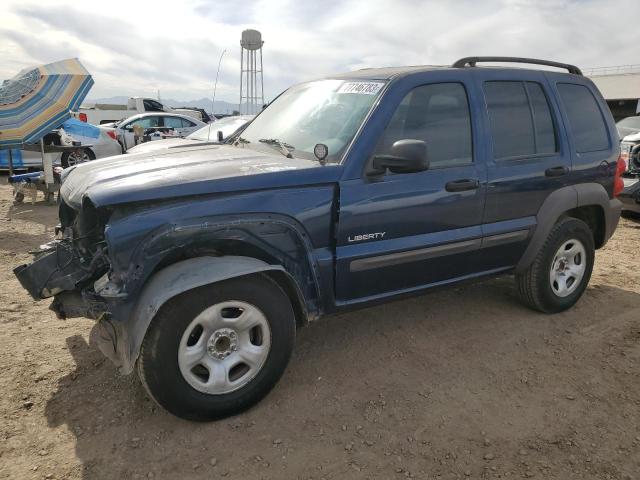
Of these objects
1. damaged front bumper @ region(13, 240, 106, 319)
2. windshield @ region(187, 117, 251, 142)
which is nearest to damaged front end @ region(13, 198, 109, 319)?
damaged front bumper @ region(13, 240, 106, 319)

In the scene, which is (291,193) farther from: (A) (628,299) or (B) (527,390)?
(A) (628,299)

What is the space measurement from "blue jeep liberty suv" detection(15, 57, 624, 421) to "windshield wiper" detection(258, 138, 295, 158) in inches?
0.7

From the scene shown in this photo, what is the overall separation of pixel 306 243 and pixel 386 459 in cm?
122

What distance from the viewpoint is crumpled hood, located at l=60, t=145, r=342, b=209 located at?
8.25 feet

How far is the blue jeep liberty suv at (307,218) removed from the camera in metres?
2.54

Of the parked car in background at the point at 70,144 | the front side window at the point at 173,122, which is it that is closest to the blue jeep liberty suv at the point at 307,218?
the parked car in background at the point at 70,144

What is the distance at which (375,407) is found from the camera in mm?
2934

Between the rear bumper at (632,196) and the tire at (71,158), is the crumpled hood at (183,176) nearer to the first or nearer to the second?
the rear bumper at (632,196)

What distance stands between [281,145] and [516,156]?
1743 millimetres

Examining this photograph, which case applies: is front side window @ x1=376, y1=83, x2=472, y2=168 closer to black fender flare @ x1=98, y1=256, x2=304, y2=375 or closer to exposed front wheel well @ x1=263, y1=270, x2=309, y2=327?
exposed front wheel well @ x1=263, y1=270, x2=309, y2=327

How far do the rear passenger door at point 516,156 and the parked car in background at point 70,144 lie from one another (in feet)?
32.0

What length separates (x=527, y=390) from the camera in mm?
3135

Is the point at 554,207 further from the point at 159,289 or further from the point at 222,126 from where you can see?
the point at 222,126

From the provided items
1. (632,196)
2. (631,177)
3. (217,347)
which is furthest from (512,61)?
(631,177)
